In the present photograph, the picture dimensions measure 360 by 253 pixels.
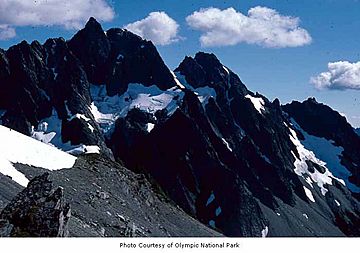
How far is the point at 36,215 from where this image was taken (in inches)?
918

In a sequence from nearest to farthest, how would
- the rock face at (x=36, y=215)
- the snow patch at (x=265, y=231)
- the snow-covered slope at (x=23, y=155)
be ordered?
the rock face at (x=36, y=215) < the snow-covered slope at (x=23, y=155) < the snow patch at (x=265, y=231)

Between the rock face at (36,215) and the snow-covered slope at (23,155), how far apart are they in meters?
19.4

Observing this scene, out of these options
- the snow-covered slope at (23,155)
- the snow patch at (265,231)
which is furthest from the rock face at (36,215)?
the snow patch at (265,231)

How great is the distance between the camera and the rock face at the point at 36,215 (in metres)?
22.5

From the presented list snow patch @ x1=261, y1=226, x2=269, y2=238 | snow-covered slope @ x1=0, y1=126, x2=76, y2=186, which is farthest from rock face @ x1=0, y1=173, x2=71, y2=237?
snow patch @ x1=261, y1=226, x2=269, y2=238

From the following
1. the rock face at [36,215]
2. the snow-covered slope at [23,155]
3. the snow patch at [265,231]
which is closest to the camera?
the rock face at [36,215]

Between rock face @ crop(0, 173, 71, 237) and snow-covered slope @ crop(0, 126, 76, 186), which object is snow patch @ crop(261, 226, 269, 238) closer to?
snow-covered slope @ crop(0, 126, 76, 186)

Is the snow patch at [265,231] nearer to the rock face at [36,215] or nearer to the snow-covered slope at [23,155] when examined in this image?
the snow-covered slope at [23,155]

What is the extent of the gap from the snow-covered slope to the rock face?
19.4 m

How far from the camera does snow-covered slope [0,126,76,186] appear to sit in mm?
45688

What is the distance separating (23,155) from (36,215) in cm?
3085

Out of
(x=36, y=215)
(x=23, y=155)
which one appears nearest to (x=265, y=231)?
(x=23, y=155)

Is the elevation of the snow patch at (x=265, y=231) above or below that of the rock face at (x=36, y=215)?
below
